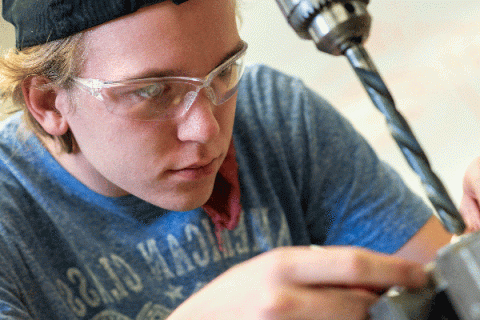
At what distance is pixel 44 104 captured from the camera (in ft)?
2.69

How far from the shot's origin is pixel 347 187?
1.08 m

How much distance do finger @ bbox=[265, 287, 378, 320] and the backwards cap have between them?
17.6 inches

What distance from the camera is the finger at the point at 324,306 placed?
423 mm

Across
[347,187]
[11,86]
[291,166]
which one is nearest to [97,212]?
[11,86]

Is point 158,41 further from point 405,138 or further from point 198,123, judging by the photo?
point 405,138

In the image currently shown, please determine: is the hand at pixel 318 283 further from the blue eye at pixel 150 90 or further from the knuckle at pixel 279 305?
the blue eye at pixel 150 90

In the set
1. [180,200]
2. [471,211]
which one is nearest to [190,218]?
[180,200]

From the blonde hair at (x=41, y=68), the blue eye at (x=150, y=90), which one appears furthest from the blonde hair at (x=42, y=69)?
the blue eye at (x=150, y=90)

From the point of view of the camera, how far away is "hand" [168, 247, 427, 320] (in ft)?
1.39

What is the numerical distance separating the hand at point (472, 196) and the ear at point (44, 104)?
687mm

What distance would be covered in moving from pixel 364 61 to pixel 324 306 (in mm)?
241

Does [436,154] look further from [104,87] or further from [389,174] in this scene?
[104,87]

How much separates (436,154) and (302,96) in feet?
3.16

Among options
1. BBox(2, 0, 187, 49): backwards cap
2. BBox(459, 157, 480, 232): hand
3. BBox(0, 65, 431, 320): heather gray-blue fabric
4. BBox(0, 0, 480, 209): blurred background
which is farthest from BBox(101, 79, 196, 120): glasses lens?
BBox(0, 0, 480, 209): blurred background
